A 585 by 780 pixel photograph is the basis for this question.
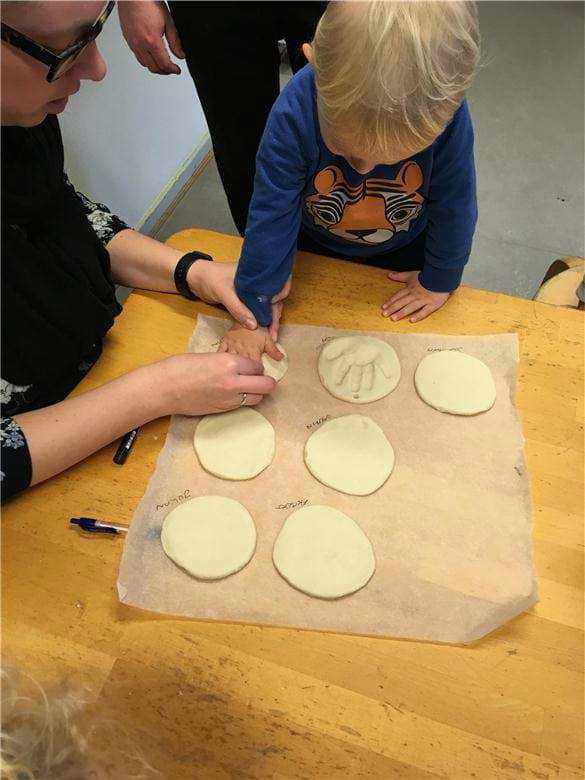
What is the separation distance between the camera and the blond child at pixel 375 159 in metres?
0.60

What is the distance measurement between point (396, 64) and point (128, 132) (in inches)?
53.4

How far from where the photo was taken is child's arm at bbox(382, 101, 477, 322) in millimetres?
816

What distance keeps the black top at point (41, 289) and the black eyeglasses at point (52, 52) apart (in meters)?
0.18

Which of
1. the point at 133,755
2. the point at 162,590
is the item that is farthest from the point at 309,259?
the point at 133,755

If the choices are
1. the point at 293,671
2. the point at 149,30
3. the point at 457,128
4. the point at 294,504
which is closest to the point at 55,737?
the point at 293,671

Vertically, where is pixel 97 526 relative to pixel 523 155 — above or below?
above

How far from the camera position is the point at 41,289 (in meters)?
0.81

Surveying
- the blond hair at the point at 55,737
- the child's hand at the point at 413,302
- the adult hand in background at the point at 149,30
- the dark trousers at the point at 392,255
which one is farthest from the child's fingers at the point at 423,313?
the blond hair at the point at 55,737

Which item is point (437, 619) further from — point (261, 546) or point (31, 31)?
point (31, 31)

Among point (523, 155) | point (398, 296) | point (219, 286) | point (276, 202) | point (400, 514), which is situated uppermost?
point (276, 202)

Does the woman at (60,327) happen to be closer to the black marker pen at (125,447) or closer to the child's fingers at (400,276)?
the black marker pen at (125,447)

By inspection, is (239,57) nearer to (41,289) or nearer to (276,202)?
(276,202)

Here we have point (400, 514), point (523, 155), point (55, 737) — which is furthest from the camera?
point (523, 155)

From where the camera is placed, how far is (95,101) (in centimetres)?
153
